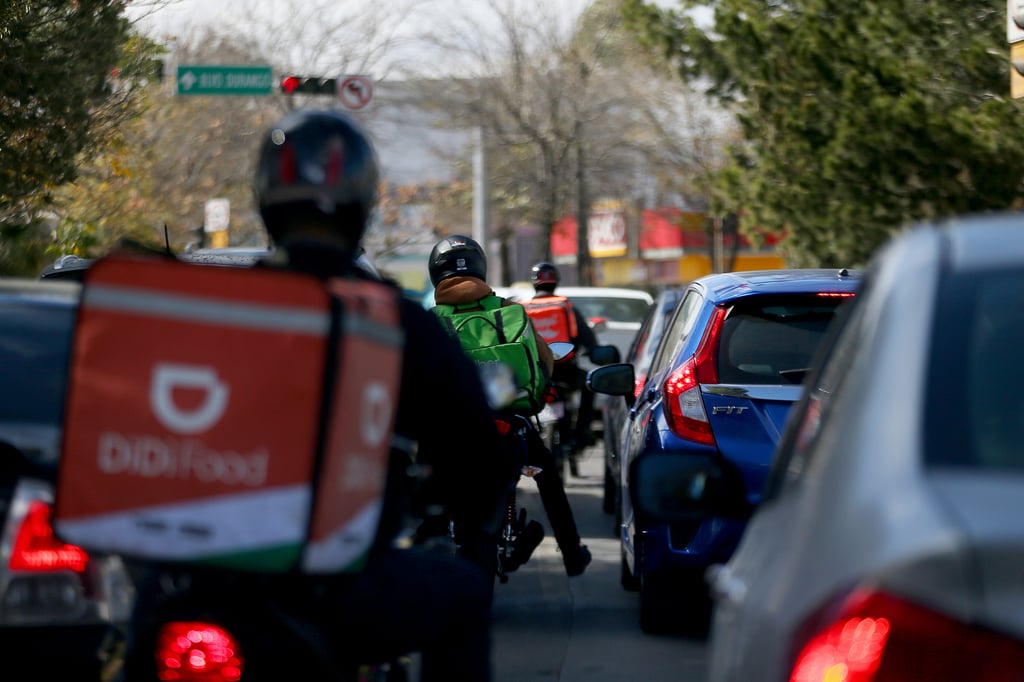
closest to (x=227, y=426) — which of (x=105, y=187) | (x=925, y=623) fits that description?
(x=925, y=623)

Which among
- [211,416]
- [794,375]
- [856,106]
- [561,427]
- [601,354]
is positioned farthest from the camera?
[856,106]

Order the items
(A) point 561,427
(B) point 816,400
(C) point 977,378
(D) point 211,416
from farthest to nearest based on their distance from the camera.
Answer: (A) point 561,427 → (B) point 816,400 → (D) point 211,416 → (C) point 977,378

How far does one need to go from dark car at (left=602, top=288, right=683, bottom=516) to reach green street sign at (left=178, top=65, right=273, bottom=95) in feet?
28.9

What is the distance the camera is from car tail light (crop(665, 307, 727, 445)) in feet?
23.0

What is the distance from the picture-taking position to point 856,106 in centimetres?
1770

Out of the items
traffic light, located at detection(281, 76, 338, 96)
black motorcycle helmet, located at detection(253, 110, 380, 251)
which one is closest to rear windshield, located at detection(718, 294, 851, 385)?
black motorcycle helmet, located at detection(253, 110, 380, 251)

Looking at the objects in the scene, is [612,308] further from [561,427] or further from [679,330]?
[679,330]

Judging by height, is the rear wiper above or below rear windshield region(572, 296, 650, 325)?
above

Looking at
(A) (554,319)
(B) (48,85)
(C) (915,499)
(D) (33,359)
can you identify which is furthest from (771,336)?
(B) (48,85)

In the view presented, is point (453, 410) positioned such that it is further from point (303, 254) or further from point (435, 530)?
point (435, 530)

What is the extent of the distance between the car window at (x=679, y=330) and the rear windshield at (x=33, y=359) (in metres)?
2.99

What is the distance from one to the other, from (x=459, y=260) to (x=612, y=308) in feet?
44.0

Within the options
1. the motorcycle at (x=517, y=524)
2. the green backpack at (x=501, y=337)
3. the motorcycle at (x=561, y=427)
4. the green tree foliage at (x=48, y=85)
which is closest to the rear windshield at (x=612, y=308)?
the motorcycle at (x=561, y=427)

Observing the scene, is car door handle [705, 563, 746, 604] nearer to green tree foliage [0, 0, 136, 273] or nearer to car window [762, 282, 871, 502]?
car window [762, 282, 871, 502]
